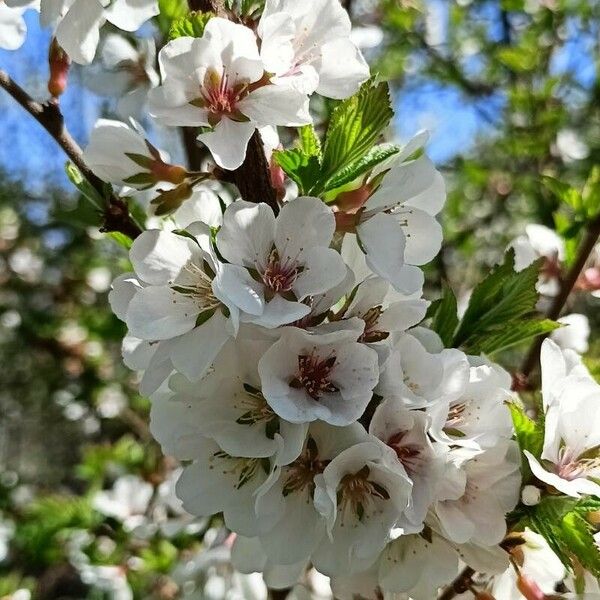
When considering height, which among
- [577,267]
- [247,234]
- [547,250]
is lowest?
[547,250]

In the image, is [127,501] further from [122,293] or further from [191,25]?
[191,25]

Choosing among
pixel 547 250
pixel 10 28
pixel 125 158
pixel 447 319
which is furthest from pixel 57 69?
pixel 547 250

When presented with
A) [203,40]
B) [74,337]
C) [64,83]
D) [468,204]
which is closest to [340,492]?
[203,40]

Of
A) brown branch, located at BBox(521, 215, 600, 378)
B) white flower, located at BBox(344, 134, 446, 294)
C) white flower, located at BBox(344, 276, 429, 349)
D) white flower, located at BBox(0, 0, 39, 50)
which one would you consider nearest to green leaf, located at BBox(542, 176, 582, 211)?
brown branch, located at BBox(521, 215, 600, 378)

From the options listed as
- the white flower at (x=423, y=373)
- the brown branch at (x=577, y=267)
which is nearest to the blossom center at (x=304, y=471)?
the white flower at (x=423, y=373)

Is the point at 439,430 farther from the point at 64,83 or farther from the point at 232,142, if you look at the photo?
the point at 64,83

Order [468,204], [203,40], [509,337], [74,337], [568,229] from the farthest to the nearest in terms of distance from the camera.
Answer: [468,204], [74,337], [568,229], [509,337], [203,40]
